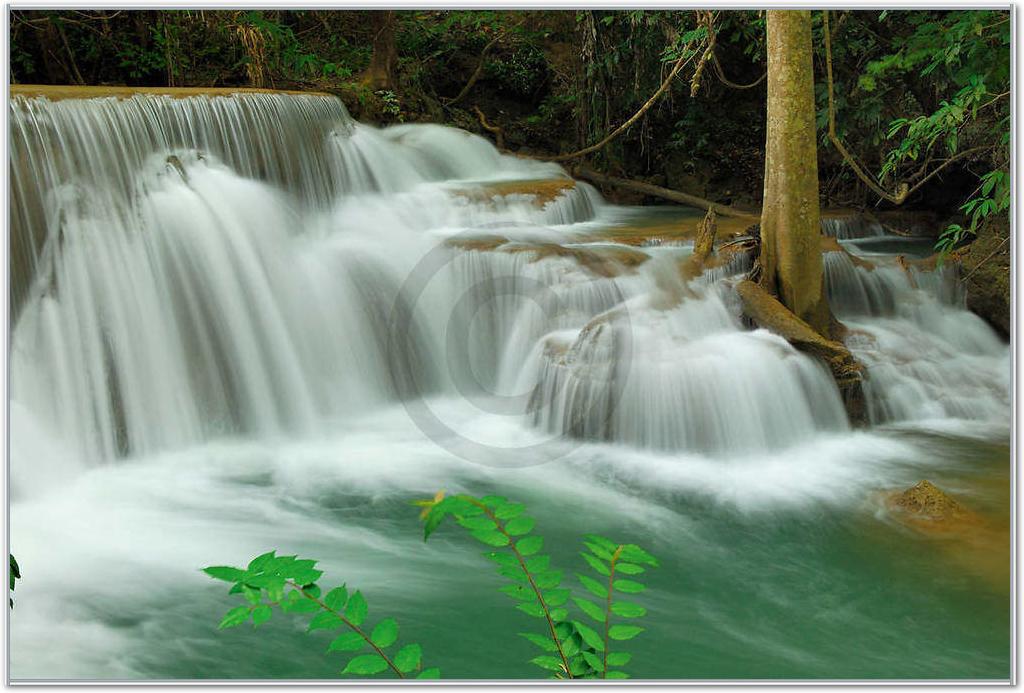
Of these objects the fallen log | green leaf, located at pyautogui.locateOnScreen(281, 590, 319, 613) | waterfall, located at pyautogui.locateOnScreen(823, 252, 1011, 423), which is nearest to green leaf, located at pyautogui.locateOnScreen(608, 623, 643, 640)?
green leaf, located at pyautogui.locateOnScreen(281, 590, 319, 613)

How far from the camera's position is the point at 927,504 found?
416 centimetres

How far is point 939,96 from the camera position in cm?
760

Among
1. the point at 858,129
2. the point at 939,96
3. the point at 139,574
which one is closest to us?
the point at 139,574

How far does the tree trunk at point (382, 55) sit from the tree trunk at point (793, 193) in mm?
4871

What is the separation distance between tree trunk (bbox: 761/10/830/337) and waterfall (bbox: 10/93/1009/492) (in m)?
0.40

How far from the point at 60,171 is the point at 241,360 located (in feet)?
4.92

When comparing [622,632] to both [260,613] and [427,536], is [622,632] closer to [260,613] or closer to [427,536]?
[427,536]

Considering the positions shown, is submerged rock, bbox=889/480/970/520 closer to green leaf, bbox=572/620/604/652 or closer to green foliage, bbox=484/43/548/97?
green leaf, bbox=572/620/604/652

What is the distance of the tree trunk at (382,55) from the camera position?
9.46 metres

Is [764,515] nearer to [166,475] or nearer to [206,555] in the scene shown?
[206,555]

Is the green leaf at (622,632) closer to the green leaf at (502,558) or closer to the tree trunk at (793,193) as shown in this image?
the green leaf at (502,558)

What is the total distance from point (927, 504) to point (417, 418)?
2912 millimetres

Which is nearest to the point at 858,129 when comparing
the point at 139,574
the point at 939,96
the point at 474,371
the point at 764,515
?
the point at 939,96

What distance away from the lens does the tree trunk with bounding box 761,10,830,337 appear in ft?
19.0
